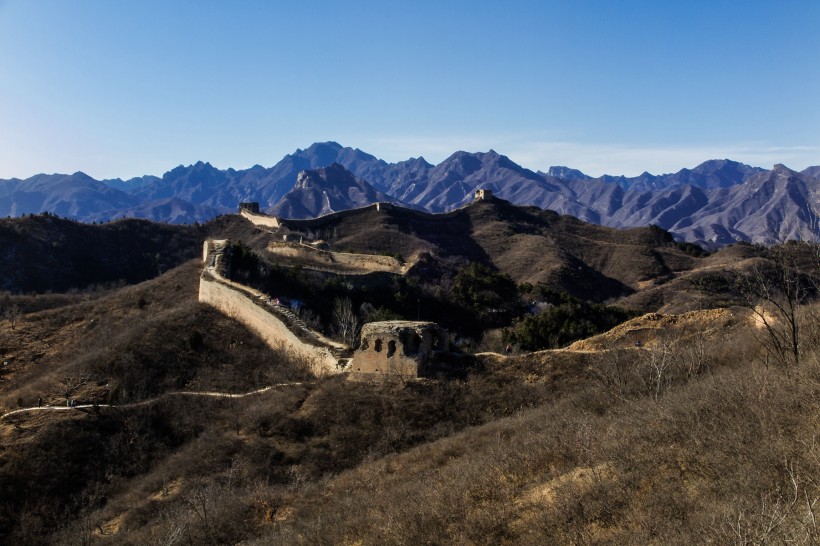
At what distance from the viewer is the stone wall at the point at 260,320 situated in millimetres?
17203

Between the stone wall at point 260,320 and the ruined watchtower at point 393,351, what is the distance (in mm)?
964

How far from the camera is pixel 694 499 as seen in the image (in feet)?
19.9

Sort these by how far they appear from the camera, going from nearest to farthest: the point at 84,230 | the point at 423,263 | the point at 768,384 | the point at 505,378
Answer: the point at 768,384
the point at 505,378
the point at 423,263
the point at 84,230

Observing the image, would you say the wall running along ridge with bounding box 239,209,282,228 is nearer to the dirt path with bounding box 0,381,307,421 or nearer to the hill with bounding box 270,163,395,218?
the dirt path with bounding box 0,381,307,421

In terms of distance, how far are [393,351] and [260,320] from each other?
6595 millimetres

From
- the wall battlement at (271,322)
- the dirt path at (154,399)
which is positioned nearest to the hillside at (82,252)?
the wall battlement at (271,322)

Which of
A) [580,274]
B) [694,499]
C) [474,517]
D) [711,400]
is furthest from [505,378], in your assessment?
[580,274]

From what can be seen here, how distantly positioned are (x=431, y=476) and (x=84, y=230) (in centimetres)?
4957

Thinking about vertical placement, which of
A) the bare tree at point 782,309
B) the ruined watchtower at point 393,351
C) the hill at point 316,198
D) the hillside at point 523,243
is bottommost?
the ruined watchtower at point 393,351

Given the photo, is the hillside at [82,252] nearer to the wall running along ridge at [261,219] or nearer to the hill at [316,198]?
the wall running along ridge at [261,219]

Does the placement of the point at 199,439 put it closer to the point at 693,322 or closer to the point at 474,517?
the point at 474,517

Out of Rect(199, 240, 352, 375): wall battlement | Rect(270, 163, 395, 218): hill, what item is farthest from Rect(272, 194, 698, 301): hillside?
Rect(270, 163, 395, 218): hill

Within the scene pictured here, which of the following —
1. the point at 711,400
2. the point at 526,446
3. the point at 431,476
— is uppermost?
the point at 711,400

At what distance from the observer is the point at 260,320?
20.3 m
